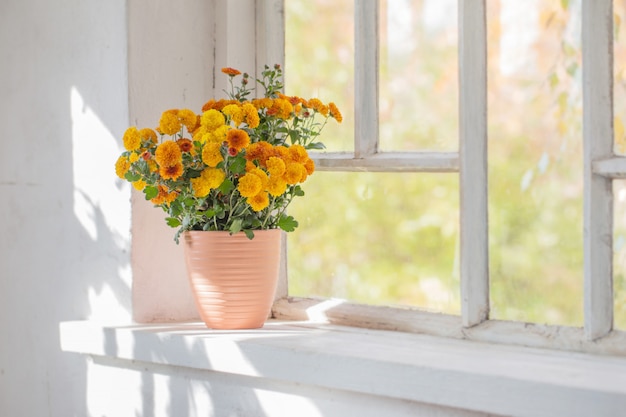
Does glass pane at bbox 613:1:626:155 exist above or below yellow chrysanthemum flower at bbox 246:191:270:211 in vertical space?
above

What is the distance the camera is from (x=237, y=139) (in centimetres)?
185

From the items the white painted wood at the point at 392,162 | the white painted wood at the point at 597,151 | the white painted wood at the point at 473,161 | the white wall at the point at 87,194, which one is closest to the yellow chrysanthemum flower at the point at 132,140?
the white wall at the point at 87,194

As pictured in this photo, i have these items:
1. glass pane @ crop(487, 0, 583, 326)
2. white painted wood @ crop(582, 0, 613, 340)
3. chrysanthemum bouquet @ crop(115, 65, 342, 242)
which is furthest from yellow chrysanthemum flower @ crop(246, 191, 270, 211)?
white painted wood @ crop(582, 0, 613, 340)

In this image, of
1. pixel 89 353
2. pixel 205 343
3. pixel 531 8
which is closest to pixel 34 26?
pixel 89 353

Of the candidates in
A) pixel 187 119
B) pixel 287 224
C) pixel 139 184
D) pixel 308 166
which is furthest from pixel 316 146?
pixel 139 184

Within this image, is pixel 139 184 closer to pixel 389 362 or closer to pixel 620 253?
pixel 389 362

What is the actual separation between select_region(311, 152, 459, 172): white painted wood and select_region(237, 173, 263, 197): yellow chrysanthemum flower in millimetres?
298

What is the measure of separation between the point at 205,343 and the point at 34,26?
1.01 meters

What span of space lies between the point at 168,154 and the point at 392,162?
1.59 feet

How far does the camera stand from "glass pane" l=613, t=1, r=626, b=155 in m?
1.65

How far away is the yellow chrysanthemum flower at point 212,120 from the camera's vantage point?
1.87m

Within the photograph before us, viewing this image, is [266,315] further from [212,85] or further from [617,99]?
[617,99]

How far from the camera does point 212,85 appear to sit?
2.26 m

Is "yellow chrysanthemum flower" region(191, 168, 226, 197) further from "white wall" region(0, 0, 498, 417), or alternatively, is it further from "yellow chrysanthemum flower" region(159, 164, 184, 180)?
"white wall" region(0, 0, 498, 417)
